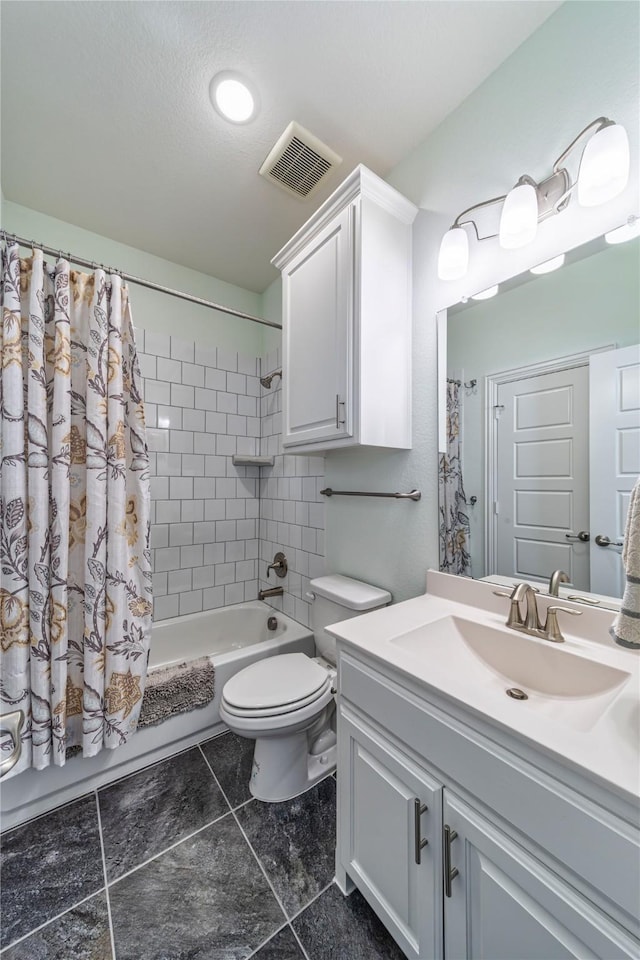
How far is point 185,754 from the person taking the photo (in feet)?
5.07

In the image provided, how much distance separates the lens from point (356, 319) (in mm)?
1203

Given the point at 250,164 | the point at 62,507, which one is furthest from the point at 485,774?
the point at 250,164

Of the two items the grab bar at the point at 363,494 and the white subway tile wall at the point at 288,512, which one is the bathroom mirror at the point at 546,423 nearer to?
the grab bar at the point at 363,494

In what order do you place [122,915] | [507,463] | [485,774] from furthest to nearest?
1. [507,463]
2. [122,915]
3. [485,774]

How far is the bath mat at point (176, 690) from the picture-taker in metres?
1.46

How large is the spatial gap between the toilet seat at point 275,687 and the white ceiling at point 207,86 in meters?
2.11

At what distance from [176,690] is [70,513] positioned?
0.88 m

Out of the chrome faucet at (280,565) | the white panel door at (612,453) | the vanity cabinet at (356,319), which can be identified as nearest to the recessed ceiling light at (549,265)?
the white panel door at (612,453)

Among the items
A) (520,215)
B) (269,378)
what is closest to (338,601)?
(520,215)

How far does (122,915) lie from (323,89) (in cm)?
260

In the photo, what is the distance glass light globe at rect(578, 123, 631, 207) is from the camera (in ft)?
2.59

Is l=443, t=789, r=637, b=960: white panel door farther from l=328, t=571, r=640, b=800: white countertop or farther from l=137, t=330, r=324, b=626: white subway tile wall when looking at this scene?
l=137, t=330, r=324, b=626: white subway tile wall

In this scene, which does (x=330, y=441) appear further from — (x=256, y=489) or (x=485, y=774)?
(x=256, y=489)

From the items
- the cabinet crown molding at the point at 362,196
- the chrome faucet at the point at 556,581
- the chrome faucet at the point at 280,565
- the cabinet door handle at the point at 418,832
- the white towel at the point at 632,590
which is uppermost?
the cabinet crown molding at the point at 362,196
